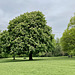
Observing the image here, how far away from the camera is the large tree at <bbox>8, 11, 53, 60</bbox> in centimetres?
2548

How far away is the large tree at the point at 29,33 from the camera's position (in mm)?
→ 25484

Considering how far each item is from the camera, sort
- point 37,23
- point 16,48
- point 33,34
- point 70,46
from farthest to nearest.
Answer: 1. point 70,46
2. point 37,23
3. point 33,34
4. point 16,48

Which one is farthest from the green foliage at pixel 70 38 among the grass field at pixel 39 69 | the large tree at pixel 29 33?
the grass field at pixel 39 69

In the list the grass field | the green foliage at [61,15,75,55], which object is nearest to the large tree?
the green foliage at [61,15,75,55]

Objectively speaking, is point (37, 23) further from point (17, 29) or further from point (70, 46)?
point (70, 46)

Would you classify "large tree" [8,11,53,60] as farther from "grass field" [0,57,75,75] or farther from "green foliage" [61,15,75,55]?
"grass field" [0,57,75,75]

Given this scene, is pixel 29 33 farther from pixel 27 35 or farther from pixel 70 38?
pixel 70 38

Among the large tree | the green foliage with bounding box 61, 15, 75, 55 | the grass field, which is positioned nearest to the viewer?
the grass field

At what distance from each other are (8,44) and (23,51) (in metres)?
3.87

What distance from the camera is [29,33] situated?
27016 mm

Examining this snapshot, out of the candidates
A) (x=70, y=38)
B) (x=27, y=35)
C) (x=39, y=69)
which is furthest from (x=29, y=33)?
(x=39, y=69)

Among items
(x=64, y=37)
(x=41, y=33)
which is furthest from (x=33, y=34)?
(x=64, y=37)

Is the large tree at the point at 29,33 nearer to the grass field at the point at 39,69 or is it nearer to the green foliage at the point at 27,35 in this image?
the green foliage at the point at 27,35

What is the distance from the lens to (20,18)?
29.4 m
